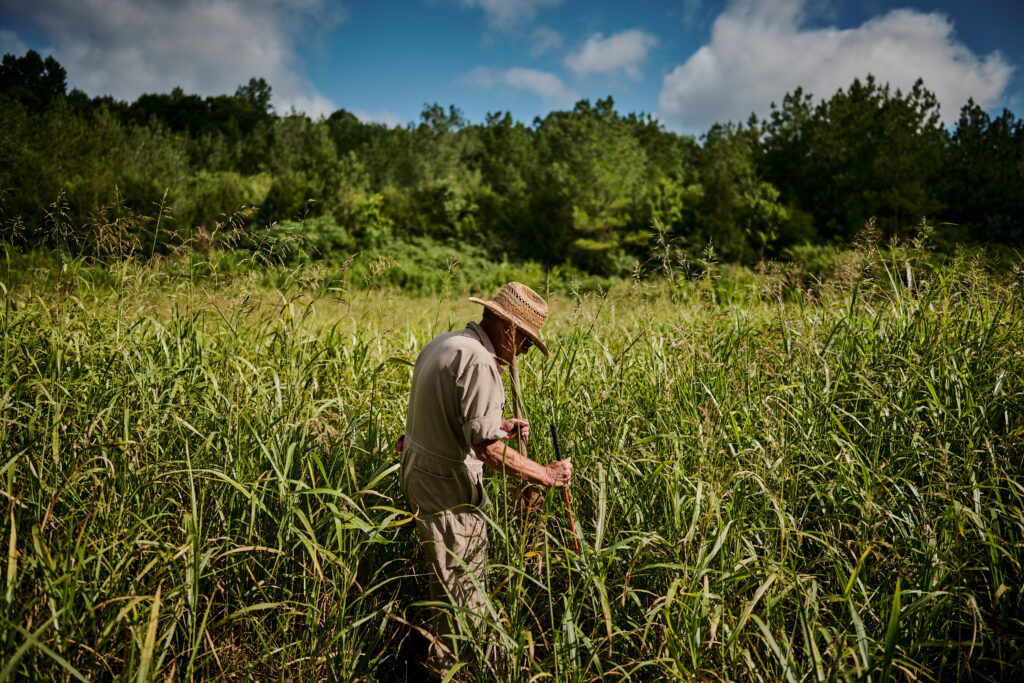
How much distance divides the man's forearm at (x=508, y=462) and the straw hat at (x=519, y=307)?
1.66 feet

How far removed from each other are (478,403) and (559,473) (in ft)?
1.53

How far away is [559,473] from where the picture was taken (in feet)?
7.37

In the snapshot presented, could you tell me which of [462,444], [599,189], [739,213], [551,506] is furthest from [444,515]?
[739,213]

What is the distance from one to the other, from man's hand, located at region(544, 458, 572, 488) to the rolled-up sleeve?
1.00 feet

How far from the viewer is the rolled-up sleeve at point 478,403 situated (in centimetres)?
208

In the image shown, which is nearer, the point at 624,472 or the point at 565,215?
the point at 624,472

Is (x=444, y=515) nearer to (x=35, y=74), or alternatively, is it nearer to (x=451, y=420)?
(x=451, y=420)

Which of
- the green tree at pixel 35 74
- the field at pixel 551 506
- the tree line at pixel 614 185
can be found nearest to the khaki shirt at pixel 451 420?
the field at pixel 551 506

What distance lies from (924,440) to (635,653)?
172 cm

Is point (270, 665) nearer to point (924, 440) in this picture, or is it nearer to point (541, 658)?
point (541, 658)

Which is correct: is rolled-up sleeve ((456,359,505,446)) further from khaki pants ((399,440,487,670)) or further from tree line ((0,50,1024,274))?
tree line ((0,50,1024,274))

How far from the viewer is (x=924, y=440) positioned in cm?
260

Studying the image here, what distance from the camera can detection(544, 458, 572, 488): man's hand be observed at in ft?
7.32

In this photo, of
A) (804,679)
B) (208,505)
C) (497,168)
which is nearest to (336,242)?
(497,168)
